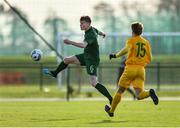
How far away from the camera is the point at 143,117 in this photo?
764 inches

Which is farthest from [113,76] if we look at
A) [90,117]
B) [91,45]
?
[90,117]

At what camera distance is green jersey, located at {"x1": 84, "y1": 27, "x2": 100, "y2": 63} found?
2034 cm

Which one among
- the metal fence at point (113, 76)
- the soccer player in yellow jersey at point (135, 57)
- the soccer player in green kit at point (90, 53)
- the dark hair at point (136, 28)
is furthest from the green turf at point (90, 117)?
the metal fence at point (113, 76)

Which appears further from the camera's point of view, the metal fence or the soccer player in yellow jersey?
the metal fence

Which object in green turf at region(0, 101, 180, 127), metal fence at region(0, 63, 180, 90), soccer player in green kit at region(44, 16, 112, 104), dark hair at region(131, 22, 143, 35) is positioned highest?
dark hair at region(131, 22, 143, 35)

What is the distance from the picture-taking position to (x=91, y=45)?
20516 mm

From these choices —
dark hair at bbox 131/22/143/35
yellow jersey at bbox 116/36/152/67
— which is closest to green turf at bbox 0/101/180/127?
yellow jersey at bbox 116/36/152/67

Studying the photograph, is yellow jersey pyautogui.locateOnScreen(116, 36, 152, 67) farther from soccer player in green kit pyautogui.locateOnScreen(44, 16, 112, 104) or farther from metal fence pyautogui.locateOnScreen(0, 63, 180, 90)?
metal fence pyautogui.locateOnScreen(0, 63, 180, 90)

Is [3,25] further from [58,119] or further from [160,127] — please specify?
[160,127]

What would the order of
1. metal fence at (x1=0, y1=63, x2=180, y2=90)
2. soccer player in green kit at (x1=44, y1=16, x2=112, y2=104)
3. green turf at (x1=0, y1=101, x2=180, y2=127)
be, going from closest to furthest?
1. green turf at (x1=0, y1=101, x2=180, y2=127)
2. soccer player in green kit at (x1=44, y1=16, x2=112, y2=104)
3. metal fence at (x1=0, y1=63, x2=180, y2=90)

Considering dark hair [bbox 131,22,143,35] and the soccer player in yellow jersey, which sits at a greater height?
dark hair [bbox 131,22,143,35]

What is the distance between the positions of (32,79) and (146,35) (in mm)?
7502

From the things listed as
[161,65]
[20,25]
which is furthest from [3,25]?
[161,65]

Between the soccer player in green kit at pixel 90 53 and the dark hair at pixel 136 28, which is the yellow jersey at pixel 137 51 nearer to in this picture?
the dark hair at pixel 136 28
